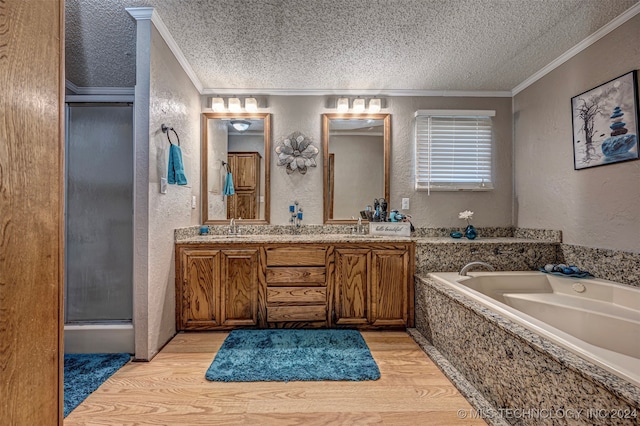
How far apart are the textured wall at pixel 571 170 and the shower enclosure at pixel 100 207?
11.5 feet

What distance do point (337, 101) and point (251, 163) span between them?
109cm

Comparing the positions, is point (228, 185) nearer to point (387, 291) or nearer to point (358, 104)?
point (358, 104)

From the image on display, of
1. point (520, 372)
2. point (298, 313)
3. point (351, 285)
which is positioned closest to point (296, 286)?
point (298, 313)

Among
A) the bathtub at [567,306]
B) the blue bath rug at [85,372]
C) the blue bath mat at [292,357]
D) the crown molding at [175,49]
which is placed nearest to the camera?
the bathtub at [567,306]

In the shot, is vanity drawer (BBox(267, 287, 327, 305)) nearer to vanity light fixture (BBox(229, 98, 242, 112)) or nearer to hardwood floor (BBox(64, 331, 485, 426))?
hardwood floor (BBox(64, 331, 485, 426))

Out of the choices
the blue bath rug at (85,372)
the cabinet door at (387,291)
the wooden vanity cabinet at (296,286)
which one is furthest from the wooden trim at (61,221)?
the cabinet door at (387,291)

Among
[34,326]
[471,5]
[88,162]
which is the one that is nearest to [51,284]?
[34,326]

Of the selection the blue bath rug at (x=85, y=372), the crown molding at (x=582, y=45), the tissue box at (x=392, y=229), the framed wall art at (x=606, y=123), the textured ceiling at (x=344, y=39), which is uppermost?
the textured ceiling at (x=344, y=39)

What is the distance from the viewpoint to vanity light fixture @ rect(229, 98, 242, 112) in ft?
9.40

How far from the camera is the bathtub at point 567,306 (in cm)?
135

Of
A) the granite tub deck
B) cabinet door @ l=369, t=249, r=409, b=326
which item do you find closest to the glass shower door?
cabinet door @ l=369, t=249, r=409, b=326

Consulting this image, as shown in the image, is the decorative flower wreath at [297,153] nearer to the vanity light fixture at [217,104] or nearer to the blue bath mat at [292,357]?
the vanity light fixture at [217,104]

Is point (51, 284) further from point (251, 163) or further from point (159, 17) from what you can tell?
point (251, 163)

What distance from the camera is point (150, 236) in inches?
74.7
